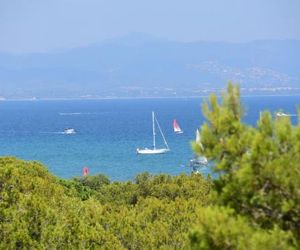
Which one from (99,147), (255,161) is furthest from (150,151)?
(255,161)

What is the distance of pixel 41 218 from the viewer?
1566cm

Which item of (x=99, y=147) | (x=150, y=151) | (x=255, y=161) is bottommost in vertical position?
(x=99, y=147)

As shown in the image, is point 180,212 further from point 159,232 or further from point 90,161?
point 90,161

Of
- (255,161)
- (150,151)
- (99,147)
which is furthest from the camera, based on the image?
(99,147)

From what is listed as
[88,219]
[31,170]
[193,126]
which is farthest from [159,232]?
[193,126]

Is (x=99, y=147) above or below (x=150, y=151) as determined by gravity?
below

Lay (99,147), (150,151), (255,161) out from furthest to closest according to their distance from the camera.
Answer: (99,147) → (150,151) → (255,161)

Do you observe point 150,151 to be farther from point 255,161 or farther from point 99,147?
point 255,161

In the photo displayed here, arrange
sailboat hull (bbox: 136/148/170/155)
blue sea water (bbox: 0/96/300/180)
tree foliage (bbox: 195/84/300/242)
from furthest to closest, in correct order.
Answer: sailboat hull (bbox: 136/148/170/155), blue sea water (bbox: 0/96/300/180), tree foliage (bbox: 195/84/300/242)

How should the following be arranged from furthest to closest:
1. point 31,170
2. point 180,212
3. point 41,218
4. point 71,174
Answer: point 71,174 → point 31,170 → point 180,212 → point 41,218

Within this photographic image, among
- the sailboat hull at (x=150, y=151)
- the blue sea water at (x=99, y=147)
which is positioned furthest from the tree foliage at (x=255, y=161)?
the sailboat hull at (x=150, y=151)

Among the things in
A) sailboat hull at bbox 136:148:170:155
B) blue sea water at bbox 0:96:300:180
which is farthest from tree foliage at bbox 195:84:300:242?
sailboat hull at bbox 136:148:170:155

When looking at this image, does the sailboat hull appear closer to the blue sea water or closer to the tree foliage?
the blue sea water

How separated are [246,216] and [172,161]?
69.7m
